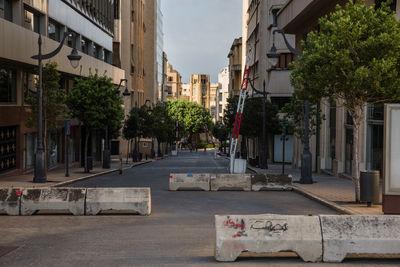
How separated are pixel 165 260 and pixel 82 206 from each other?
6.68 meters

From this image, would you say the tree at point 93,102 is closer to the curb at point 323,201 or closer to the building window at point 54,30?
the building window at point 54,30

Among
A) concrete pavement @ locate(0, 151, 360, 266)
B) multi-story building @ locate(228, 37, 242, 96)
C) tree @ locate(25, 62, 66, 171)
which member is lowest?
concrete pavement @ locate(0, 151, 360, 266)

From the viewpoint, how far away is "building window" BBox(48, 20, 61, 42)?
1599 inches

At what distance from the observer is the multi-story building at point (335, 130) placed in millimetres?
28500

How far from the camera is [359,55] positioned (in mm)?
18531

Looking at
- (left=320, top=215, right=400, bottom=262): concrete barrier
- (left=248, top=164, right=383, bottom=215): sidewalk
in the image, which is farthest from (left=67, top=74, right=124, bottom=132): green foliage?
(left=320, top=215, right=400, bottom=262): concrete barrier

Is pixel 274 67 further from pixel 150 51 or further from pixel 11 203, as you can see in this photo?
pixel 150 51

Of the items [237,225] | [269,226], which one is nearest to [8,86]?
[237,225]

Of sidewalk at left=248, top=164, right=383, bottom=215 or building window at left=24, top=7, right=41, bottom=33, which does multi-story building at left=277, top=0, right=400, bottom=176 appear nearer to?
sidewalk at left=248, top=164, right=383, bottom=215

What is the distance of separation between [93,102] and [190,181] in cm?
1480

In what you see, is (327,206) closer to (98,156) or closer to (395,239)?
(395,239)

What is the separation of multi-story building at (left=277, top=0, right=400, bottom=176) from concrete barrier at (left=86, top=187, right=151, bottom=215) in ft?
36.9

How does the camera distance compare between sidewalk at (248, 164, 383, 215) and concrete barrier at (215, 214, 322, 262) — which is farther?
sidewalk at (248, 164, 383, 215)

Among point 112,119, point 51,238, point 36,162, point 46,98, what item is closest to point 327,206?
point 51,238
